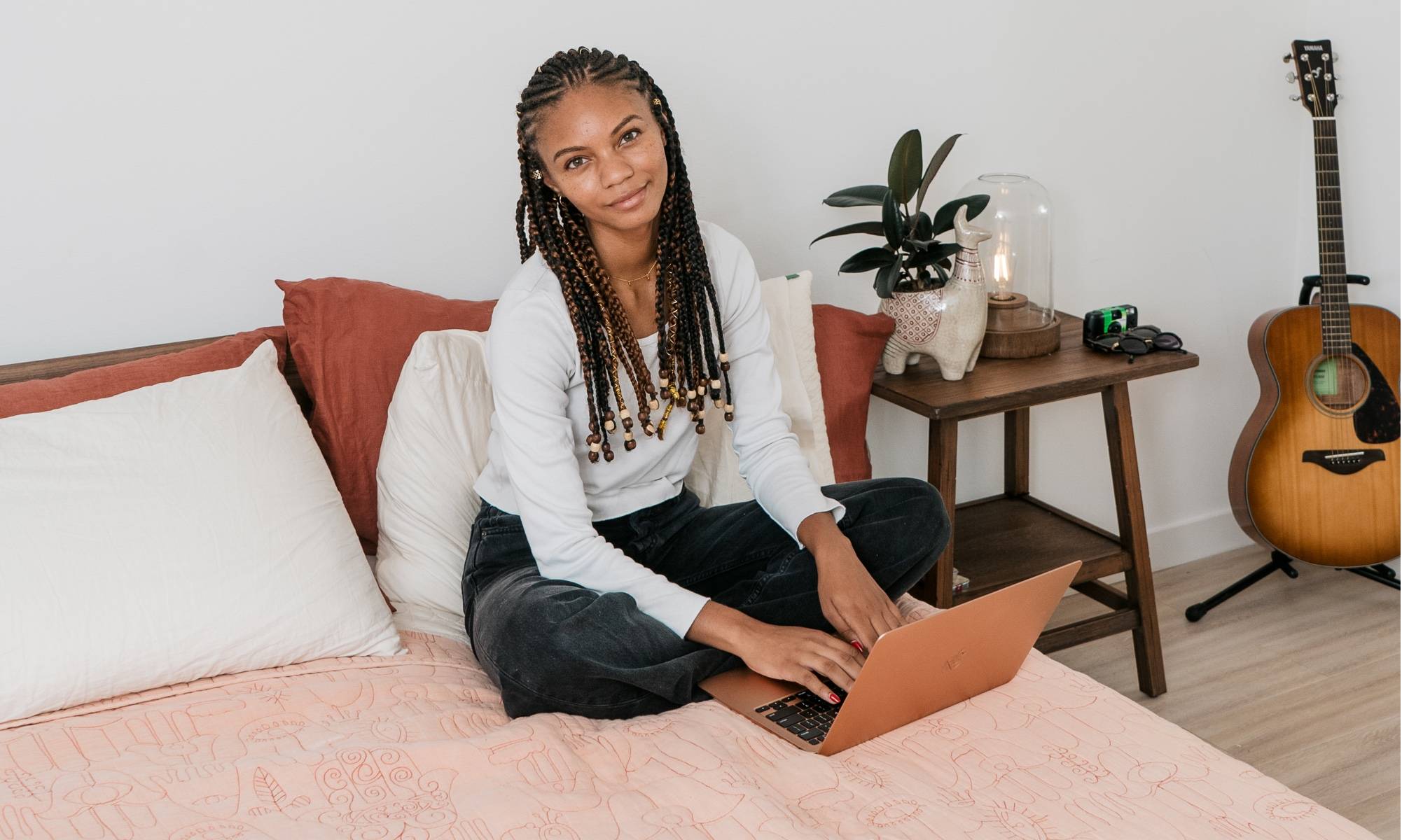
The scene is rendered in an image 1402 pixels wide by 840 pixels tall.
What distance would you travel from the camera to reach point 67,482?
4.51 feet

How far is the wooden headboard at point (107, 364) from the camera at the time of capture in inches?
63.7

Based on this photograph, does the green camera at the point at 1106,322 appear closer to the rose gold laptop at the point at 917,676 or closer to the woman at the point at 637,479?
the woman at the point at 637,479

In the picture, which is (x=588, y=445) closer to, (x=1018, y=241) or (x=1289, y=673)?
(x=1018, y=241)

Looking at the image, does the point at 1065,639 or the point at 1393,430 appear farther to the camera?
the point at 1393,430

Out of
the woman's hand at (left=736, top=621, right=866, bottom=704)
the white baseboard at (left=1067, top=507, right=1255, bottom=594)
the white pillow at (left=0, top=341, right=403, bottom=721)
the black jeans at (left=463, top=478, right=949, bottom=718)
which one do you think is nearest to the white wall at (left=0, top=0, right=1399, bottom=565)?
the white baseboard at (left=1067, top=507, right=1255, bottom=594)

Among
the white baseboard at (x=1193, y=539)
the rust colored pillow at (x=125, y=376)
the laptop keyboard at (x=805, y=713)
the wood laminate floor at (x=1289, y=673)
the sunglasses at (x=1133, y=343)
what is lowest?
the wood laminate floor at (x=1289, y=673)

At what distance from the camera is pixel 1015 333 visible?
201 cm

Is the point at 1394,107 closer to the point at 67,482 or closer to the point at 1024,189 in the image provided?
the point at 1024,189

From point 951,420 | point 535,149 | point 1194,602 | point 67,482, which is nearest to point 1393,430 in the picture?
point 1194,602

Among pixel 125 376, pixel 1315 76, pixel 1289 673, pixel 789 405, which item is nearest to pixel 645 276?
pixel 789 405

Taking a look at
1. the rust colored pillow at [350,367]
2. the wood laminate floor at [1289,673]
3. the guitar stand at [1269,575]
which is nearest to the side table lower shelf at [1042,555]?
the wood laminate floor at [1289,673]

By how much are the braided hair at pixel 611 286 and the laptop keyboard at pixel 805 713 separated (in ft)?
1.28

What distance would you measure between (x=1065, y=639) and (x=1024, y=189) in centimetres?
80

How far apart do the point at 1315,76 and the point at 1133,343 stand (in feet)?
2.59
